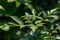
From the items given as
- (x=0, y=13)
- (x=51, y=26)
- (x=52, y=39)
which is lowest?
(x=52, y=39)

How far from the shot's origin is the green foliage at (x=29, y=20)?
2143 mm

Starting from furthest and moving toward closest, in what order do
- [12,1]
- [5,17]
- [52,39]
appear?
[5,17] → [12,1] → [52,39]

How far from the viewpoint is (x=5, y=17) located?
8.20 ft

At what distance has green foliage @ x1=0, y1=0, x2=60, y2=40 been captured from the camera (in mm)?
2143

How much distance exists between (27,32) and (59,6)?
53 centimetres

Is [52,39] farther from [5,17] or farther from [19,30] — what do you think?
[5,17]

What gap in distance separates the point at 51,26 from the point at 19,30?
16.4 inches

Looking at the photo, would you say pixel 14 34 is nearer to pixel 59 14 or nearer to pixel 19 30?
pixel 19 30

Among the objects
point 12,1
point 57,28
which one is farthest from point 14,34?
point 57,28

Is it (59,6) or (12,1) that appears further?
(59,6)

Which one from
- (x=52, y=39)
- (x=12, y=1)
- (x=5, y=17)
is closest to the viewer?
(x=52, y=39)

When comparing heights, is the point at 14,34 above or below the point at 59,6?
below

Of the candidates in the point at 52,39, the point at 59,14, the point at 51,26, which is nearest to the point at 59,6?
the point at 59,14

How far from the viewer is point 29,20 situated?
2.14 m
